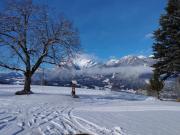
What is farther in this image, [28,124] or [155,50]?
[155,50]

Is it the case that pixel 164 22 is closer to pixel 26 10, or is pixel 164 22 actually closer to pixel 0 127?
pixel 26 10

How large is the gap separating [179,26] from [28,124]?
76.7 feet

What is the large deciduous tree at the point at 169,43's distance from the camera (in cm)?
2777

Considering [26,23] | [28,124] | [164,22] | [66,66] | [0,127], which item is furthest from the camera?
[164,22]

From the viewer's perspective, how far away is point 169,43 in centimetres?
2941

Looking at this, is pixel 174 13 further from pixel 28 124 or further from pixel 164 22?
pixel 28 124

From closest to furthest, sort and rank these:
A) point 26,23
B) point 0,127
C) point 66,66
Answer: point 0,127 → point 26,23 → point 66,66

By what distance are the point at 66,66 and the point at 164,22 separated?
11672 millimetres

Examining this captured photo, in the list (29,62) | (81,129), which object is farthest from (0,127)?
(29,62)

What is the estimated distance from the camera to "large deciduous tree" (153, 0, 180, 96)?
1093 inches

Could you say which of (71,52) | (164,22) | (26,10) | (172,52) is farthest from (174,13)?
(26,10)

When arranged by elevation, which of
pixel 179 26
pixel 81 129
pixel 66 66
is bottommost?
pixel 81 129

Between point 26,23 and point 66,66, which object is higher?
point 26,23

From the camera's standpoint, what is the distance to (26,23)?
2416cm
